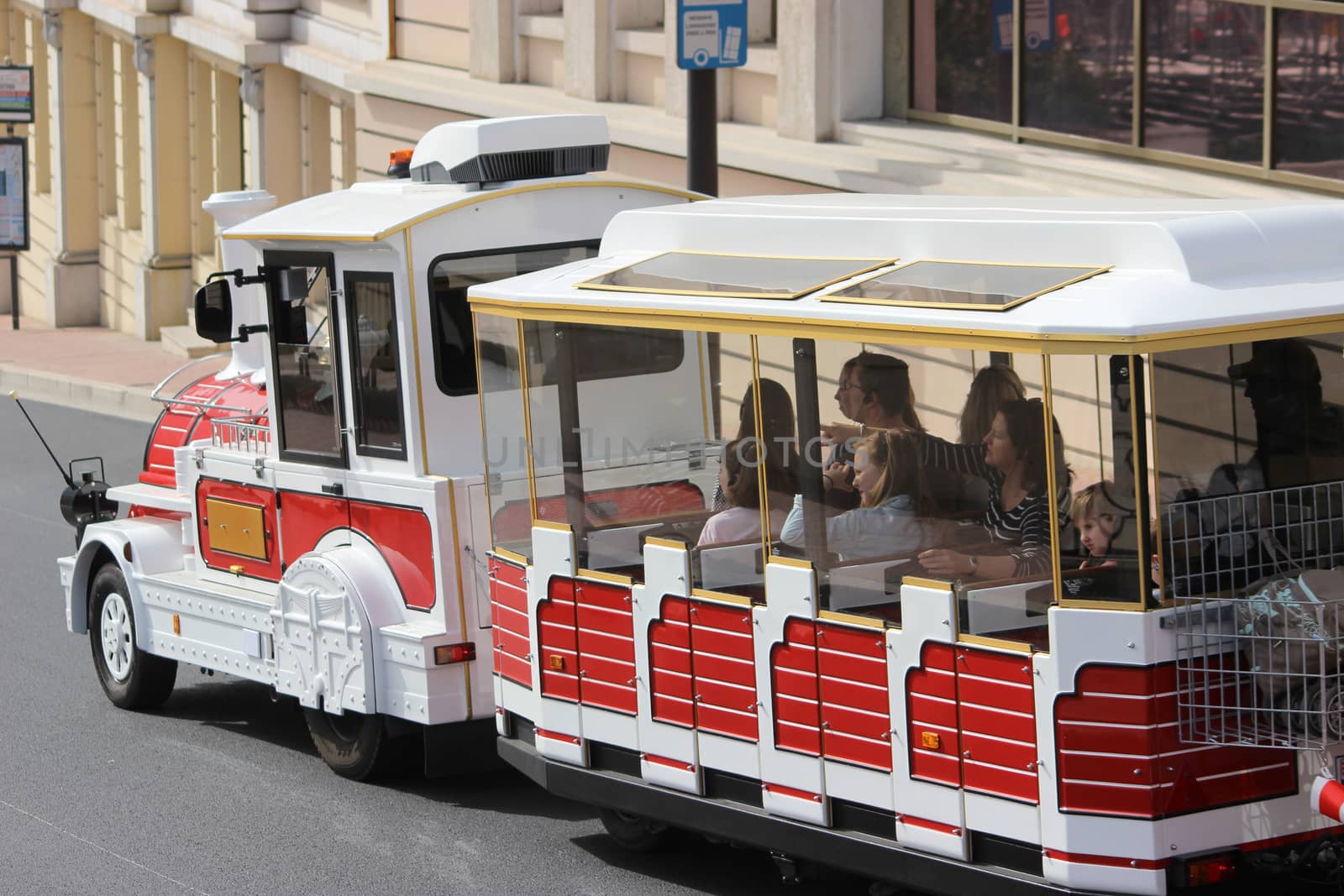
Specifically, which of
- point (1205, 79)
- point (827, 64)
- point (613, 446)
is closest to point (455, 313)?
point (613, 446)

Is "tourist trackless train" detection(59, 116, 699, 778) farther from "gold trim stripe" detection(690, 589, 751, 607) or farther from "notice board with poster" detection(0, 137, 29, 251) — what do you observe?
"notice board with poster" detection(0, 137, 29, 251)

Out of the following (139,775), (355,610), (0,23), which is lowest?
(139,775)

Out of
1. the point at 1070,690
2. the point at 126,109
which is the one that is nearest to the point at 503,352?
the point at 1070,690

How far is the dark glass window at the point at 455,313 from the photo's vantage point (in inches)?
313

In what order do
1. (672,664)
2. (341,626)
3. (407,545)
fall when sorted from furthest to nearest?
1. (341,626)
2. (407,545)
3. (672,664)

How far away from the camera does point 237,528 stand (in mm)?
8961

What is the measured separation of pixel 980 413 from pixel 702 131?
177 inches

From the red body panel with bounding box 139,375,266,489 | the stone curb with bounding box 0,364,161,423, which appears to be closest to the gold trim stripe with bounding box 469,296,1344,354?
the red body panel with bounding box 139,375,266,489

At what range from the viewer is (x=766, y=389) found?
6383mm

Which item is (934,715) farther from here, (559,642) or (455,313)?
(455,313)

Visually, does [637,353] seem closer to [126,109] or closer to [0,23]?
[126,109]

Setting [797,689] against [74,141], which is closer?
[797,689]

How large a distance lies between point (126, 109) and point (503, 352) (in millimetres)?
22936

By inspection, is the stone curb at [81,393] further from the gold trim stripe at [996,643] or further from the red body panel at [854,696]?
the gold trim stripe at [996,643]
